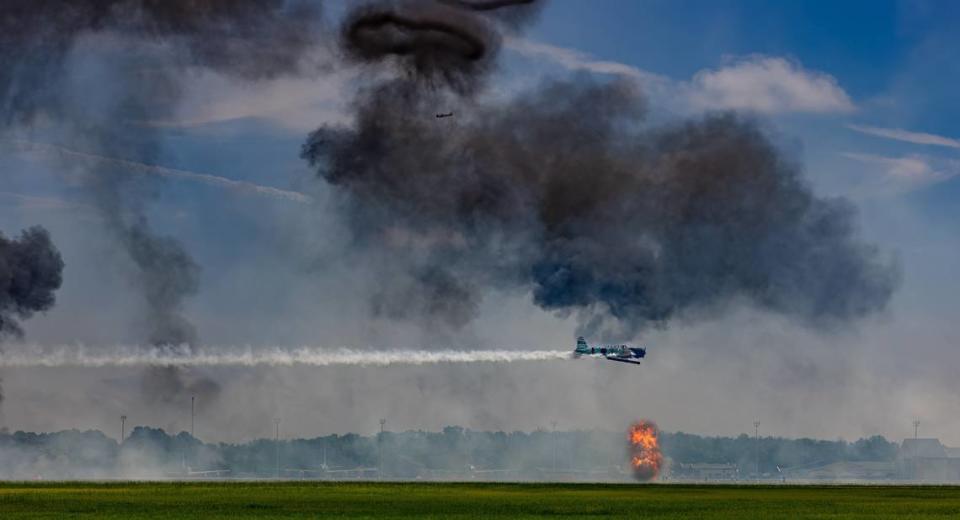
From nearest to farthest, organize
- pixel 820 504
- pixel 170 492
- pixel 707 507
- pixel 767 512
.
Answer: pixel 767 512 → pixel 707 507 → pixel 820 504 → pixel 170 492

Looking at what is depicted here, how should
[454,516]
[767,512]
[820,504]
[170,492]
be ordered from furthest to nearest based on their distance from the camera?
[170,492]
[820,504]
[767,512]
[454,516]

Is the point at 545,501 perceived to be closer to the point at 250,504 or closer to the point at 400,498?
the point at 400,498

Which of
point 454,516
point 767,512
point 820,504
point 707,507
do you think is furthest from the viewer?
point 820,504

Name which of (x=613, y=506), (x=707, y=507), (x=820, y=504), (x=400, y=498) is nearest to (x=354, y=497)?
(x=400, y=498)

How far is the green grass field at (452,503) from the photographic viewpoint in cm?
11844

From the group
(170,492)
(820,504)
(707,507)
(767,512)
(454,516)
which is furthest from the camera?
(170,492)

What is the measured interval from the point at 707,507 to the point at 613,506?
9.64 m

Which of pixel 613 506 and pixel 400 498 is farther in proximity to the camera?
pixel 400 498

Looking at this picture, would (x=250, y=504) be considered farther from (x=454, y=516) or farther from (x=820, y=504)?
(x=820, y=504)

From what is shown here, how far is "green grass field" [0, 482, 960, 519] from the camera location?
11844 cm

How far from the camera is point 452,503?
136 metres

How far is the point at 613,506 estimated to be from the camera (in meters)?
135

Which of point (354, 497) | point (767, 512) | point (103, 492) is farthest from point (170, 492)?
point (767, 512)

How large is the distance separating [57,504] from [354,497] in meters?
33.6
